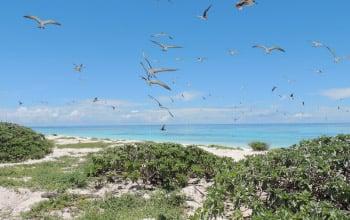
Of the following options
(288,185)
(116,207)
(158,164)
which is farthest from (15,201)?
(288,185)

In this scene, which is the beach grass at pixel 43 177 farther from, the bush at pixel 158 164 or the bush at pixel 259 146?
the bush at pixel 259 146

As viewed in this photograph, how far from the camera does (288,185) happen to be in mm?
9836

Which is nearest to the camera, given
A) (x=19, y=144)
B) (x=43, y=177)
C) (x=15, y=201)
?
(x=15, y=201)

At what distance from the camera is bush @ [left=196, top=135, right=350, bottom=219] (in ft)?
29.5

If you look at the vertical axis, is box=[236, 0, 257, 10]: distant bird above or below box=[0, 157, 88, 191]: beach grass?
above

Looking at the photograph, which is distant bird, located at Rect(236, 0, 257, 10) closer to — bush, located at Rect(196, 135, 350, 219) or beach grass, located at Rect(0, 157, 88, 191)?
bush, located at Rect(196, 135, 350, 219)

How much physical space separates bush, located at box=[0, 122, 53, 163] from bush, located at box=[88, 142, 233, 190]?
1036cm

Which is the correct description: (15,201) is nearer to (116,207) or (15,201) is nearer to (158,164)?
(116,207)

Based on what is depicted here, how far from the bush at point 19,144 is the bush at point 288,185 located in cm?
1817

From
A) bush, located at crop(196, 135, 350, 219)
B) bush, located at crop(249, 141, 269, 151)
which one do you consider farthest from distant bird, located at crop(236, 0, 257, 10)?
bush, located at crop(249, 141, 269, 151)

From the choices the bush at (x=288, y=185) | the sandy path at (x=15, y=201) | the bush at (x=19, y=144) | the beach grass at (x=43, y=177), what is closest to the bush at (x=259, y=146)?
the bush at (x=19, y=144)

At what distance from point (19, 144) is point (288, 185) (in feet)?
66.2

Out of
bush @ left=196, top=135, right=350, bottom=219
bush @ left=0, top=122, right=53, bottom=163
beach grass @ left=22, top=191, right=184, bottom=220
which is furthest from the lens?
bush @ left=0, top=122, right=53, bottom=163

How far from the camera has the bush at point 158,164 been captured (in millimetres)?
16156
